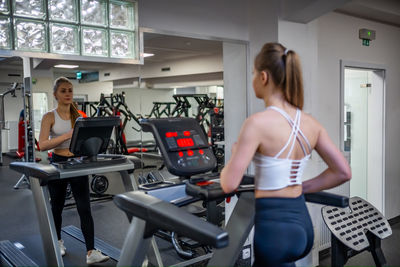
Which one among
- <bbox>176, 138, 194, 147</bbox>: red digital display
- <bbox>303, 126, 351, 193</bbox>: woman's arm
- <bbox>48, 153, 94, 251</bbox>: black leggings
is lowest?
<bbox>48, 153, 94, 251</bbox>: black leggings

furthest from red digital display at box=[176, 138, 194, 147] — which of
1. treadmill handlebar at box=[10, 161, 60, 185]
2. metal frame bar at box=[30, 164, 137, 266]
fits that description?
metal frame bar at box=[30, 164, 137, 266]

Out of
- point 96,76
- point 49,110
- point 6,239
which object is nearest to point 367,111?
point 96,76

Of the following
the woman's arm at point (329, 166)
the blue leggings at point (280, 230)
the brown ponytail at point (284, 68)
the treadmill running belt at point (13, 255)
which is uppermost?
the brown ponytail at point (284, 68)

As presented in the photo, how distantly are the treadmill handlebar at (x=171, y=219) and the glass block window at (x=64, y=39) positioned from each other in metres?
1.65

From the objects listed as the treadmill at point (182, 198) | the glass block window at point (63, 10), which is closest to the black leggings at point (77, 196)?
the glass block window at point (63, 10)

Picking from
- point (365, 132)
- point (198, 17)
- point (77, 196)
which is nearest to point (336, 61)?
point (365, 132)

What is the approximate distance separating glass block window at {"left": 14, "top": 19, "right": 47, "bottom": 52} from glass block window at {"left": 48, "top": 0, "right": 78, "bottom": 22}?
113 millimetres

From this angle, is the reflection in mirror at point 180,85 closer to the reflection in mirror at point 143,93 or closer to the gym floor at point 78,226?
the reflection in mirror at point 143,93

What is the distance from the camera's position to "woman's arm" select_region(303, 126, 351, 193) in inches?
59.7

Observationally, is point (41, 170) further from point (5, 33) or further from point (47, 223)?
point (5, 33)

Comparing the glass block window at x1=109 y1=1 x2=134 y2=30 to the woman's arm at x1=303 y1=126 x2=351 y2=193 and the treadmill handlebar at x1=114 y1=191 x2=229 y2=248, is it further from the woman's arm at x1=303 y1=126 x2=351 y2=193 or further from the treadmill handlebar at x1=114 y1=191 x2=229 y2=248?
the woman's arm at x1=303 y1=126 x2=351 y2=193

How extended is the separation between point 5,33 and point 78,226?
8.05ft

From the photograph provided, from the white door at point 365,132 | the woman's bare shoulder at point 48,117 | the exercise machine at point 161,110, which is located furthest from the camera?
the white door at point 365,132

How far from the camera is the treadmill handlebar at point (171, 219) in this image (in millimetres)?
1138
